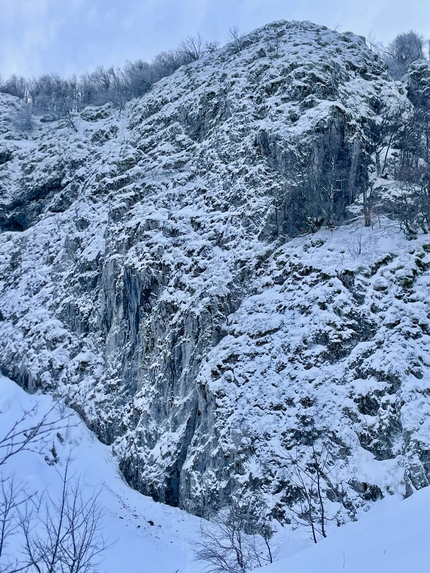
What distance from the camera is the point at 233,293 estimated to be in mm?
16547

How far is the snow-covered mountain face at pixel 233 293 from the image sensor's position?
11867 millimetres

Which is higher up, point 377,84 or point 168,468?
point 377,84

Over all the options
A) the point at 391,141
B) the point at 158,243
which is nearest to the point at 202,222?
the point at 158,243

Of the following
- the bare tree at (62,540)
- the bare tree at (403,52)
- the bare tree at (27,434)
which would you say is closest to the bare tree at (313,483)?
the bare tree at (62,540)

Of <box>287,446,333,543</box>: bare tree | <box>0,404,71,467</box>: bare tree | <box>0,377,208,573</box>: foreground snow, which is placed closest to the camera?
<box>0,404,71,467</box>: bare tree

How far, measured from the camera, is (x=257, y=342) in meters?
14.7

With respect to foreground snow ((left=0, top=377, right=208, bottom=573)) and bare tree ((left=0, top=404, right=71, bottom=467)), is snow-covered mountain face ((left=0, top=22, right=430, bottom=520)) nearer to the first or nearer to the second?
foreground snow ((left=0, top=377, right=208, bottom=573))

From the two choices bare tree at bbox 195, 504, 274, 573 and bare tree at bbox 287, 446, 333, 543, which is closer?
bare tree at bbox 195, 504, 274, 573

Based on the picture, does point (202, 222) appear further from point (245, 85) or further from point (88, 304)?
point (245, 85)

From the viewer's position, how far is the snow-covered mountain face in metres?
11.9

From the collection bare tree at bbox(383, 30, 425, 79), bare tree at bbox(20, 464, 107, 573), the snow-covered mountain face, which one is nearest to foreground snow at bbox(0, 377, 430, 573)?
bare tree at bbox(20, 464, 107, 573)

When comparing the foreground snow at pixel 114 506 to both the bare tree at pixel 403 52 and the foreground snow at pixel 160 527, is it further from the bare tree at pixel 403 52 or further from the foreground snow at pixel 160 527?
the bare tree at pixel 403 52

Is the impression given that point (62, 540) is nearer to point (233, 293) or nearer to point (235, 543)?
point (235, 543)

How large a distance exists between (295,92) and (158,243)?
11.7 meters
